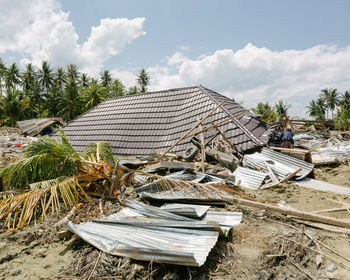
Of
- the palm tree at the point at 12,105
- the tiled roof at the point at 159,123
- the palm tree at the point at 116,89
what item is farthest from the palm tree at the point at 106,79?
the tiled roof at the point at 159,123

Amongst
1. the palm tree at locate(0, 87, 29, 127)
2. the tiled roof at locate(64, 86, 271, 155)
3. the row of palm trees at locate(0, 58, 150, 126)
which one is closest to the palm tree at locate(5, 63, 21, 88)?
the row of palm trees at locate(0, 58, 150, 126)

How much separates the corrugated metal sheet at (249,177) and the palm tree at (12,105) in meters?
37.0

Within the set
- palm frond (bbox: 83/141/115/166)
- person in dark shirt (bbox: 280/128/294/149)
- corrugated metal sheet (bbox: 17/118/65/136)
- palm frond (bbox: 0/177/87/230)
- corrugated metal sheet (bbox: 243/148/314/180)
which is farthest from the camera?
corrugated metal sheet (bbox: 17/118/65/136)

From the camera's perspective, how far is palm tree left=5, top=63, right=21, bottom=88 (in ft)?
144

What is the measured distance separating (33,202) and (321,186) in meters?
7.36

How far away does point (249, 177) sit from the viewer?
22.6 feet

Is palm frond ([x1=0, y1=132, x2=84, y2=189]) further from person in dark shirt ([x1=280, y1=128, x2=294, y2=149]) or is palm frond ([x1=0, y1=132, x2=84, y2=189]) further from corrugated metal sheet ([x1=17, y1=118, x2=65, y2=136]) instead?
corrugated metal sheet ([x1=17, y1=118, x2=65, y2=136])

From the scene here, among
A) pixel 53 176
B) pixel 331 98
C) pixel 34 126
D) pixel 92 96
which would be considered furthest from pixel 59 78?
pixel 331 98

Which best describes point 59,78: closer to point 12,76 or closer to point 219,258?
point 12,76

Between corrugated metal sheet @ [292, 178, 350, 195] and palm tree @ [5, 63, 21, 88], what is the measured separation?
5429cm

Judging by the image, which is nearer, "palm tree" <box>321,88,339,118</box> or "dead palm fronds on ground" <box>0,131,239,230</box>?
"dead palm fronds on ground" <box>0,131,239,230</box>

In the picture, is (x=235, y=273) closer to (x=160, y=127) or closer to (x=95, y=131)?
(x=160, y=127)

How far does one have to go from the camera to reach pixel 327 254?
3.16 meters

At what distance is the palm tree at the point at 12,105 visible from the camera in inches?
1265
